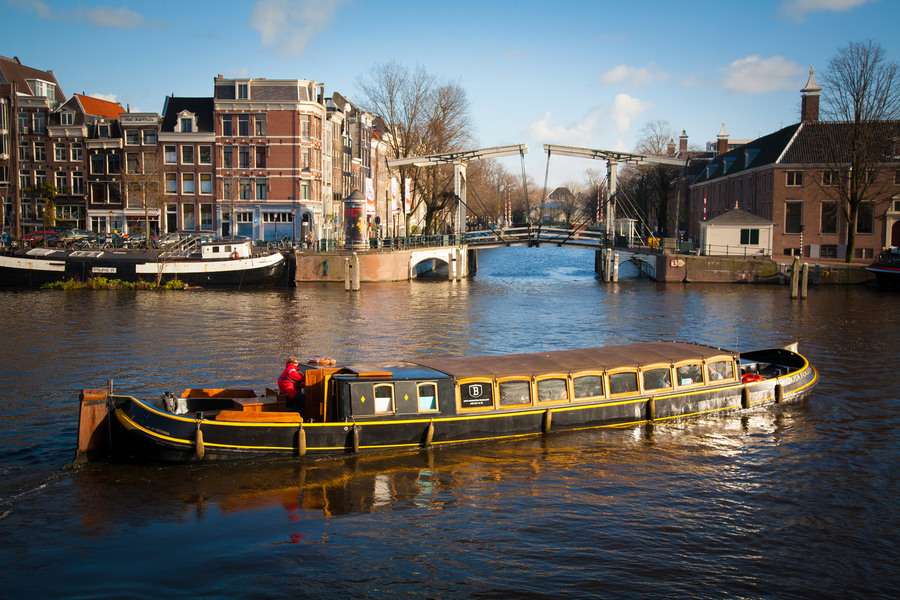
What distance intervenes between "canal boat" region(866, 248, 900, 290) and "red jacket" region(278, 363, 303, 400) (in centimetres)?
5052

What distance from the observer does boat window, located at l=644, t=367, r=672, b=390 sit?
2245 cm

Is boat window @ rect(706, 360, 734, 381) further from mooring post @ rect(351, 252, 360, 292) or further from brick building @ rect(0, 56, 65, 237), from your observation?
brick building @ rect(0, 56, 65, 237)

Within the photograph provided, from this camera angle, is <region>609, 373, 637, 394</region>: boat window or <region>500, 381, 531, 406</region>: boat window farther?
<region>609, 373, 637, 394</region>: boat window

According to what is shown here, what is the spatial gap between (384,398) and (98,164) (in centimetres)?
6347

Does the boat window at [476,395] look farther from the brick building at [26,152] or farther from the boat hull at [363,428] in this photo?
the brick building at [26,152]

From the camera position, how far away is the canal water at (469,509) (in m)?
13.6

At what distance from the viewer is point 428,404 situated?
1972cm

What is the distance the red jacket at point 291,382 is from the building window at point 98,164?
6120 cm

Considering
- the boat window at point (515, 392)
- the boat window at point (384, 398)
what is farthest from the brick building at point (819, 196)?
the boat window at point (384, 398)

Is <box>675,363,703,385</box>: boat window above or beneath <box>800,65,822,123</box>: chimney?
beneath

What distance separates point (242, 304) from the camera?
4766 centimetres

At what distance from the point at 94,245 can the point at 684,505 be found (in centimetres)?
5304

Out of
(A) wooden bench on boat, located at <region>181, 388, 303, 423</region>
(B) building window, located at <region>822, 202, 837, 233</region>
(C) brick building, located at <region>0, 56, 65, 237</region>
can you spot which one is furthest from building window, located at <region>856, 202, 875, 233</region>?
(C) brick building, located at <region>0, 56, 65, 237</region>

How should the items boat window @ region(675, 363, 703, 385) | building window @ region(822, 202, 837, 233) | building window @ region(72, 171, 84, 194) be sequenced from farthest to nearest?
building window @ region(72, 171, 84, 194) → building window @ region(822, 202, 837, 233) → boat window @ region(675, 363, 703, 385)
